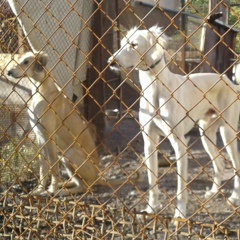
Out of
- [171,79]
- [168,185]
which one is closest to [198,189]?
[168,185]

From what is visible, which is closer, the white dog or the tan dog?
the white dog

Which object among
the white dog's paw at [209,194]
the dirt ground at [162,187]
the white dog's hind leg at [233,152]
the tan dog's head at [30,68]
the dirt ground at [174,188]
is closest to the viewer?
the dirt ground at [174,188]

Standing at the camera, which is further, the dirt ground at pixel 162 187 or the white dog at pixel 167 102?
the white dog at pixel 167 102

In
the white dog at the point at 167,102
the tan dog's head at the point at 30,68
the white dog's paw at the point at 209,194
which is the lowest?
the white dog's paw at the point at 209,194

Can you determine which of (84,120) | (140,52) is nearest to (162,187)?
(84,120)

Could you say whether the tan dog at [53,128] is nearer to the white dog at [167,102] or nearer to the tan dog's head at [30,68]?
the tan dog's head at [30,68]

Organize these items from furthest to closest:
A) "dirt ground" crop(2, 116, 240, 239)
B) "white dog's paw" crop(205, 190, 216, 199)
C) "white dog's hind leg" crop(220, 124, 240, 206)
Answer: "white dog's paw" crop(205, 190, 216, 199) → "white dog's hind leg" crop(220, 124, 240, 206) → "dirt ground" crop(2, 116, 240, 239)

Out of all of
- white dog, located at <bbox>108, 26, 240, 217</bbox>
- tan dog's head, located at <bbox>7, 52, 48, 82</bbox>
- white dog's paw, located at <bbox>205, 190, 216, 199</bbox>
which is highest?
tan dog's head, located at <bbox>7, 52, 48, 82</bbox>

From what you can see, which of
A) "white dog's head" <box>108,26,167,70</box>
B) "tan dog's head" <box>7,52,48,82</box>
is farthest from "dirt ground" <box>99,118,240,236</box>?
"tan dog's head" <box>7,52,48,82</box>

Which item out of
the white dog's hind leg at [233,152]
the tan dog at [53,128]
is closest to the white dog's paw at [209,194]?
the white dog's hind leg at [233,152]

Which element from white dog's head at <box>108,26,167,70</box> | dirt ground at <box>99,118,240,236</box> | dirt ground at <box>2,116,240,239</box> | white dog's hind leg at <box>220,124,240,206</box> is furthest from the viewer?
white dog's hind leg at <box>220,124,240,206</box>

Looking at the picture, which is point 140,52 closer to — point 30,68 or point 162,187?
point 162,187

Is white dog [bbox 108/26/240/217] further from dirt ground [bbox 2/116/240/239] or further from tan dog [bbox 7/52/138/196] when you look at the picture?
tan dog [bbox 7/52/138/196]

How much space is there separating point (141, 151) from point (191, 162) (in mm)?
929
